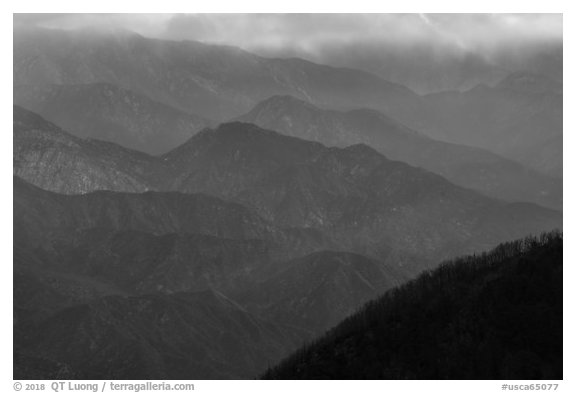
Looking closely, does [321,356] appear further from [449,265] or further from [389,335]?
[449,265]
